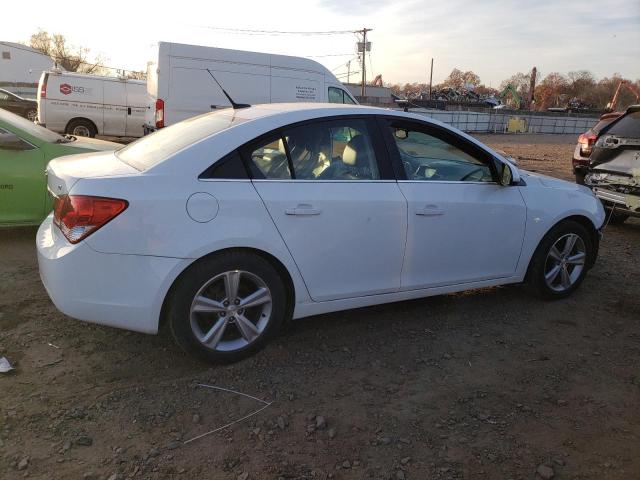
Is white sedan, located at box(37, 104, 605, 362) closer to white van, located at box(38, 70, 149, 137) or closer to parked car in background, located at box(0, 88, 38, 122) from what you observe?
white van, located at box(38, 70, 149, 137)

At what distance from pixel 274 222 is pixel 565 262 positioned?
2.71m

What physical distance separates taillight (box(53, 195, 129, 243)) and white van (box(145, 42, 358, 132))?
335 inches

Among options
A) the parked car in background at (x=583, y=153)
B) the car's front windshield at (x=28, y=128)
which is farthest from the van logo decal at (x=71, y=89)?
the parked car in background at (x=583, y=153)

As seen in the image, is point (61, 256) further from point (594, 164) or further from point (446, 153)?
point (594, 164)

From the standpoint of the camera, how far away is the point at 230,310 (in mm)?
3148

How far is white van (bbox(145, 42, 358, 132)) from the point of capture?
10.8 metres

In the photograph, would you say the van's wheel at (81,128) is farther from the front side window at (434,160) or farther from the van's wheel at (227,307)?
the van's wheel at (227,307)

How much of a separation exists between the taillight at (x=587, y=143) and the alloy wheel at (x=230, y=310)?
6.23 meters

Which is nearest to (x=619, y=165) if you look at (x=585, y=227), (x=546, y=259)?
(x=585, y=227)

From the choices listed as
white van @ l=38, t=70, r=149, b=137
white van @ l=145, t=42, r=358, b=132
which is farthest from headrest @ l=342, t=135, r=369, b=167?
white van @ l=38, t=70, r=149, b=137

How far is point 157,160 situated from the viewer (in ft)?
10.2

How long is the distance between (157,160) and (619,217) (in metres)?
6.76

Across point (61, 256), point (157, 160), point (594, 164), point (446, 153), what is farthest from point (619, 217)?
point (61, 256)

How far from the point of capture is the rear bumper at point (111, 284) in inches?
113
